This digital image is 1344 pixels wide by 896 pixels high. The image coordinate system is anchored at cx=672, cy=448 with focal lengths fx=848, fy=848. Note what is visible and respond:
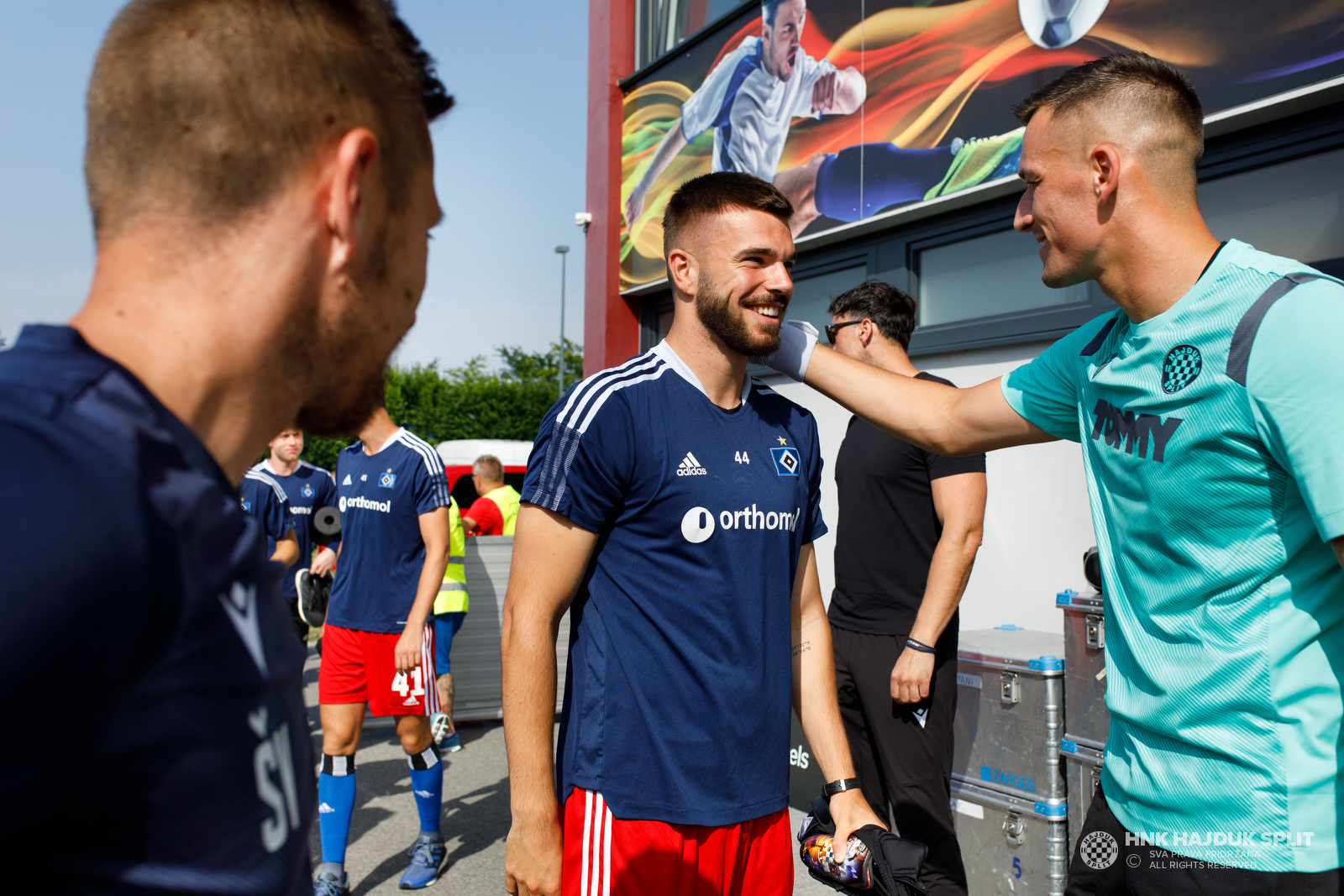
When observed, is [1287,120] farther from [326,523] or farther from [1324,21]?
[326,523]

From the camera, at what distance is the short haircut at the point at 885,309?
411 cm

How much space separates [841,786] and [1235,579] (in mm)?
1110

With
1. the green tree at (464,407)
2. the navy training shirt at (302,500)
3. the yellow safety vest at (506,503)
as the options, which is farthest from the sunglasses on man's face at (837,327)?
the green tree at (464,407)

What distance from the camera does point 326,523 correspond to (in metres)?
6.69

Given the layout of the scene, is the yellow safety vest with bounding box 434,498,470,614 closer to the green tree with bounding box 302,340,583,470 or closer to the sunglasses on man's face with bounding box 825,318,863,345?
the sunglasses on man's face with bounding box 825,318,863,345

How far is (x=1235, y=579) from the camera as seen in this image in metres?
1.64

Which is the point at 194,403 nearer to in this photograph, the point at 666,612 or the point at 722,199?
the point at 666,612

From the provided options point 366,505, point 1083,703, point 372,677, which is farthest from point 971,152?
point 372,677

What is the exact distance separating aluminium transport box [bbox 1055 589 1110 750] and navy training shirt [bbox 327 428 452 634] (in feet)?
10.8

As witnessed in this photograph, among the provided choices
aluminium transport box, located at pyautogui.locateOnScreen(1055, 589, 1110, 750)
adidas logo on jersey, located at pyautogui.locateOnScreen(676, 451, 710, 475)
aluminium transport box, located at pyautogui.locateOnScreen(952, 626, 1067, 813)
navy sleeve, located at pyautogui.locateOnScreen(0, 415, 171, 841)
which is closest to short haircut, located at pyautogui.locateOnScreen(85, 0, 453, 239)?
navy sleeve, located at pyautogui.locateOnScreen(0, 415, 171, 841)

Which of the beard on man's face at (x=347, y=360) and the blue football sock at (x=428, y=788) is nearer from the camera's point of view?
the beard on man's face at (x=347, y=360)

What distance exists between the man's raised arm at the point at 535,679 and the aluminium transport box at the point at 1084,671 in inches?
102

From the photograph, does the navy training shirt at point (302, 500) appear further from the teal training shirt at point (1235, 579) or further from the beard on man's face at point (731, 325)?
the teal training shirt at point (1235, 579)

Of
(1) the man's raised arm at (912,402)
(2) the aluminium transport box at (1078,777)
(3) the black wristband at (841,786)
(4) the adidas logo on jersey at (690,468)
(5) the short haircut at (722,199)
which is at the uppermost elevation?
(5) the short haircut at (722,199)
